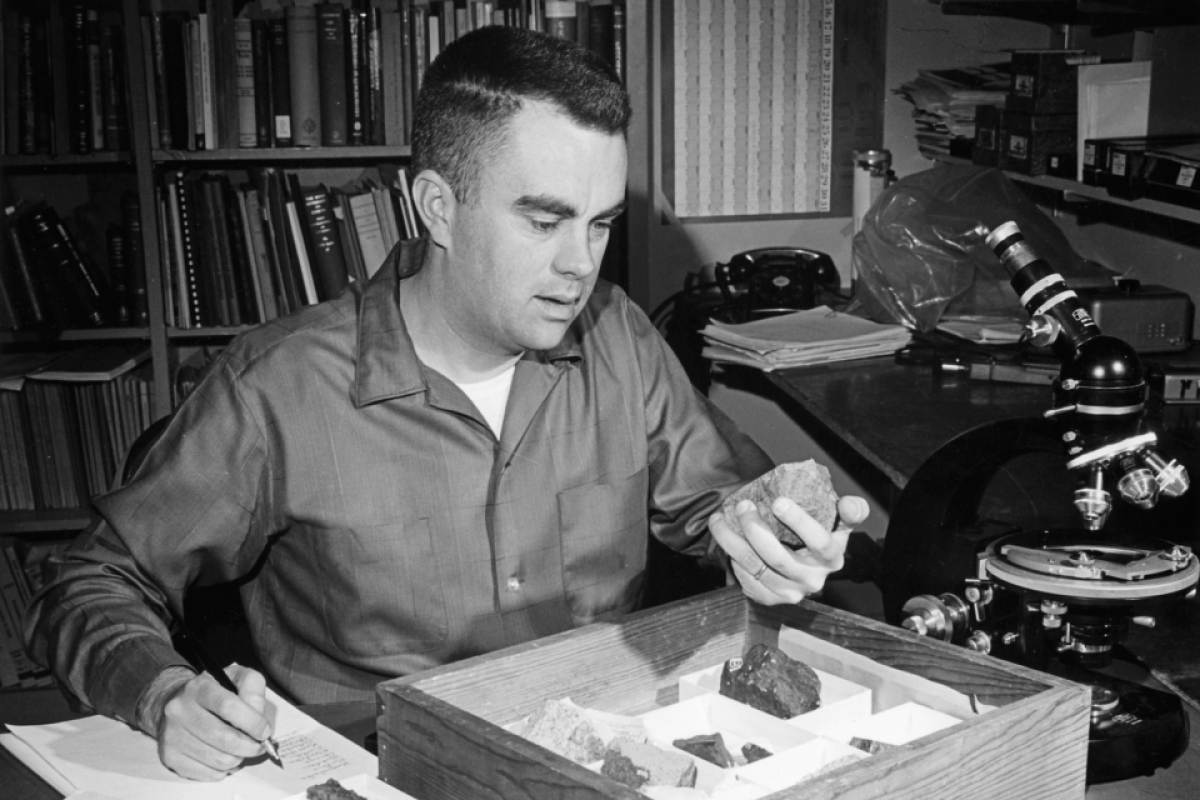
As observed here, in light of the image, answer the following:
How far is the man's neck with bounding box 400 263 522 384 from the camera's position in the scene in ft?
5.07

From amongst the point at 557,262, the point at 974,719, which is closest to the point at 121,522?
the point at 557,262

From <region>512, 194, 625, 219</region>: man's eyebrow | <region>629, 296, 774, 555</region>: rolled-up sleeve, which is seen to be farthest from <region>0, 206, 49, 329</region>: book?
<region>512, 194, 625, 219</region>: man's eyebrow

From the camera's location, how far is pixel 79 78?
9.29 ft

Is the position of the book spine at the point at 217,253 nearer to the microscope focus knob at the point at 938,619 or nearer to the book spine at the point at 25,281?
the book spine at the point at 25,281

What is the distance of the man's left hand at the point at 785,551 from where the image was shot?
1.13 m

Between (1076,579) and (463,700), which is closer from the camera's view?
(463,700)

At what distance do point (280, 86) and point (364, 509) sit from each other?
1.72 metres

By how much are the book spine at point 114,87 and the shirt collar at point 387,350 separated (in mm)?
1540

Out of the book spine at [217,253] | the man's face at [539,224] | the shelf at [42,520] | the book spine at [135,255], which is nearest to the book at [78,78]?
the book spine at [135,255]

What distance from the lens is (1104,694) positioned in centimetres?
114

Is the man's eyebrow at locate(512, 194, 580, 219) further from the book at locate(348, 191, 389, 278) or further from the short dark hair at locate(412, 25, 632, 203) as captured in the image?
the book at locate(348, 191, 389, 278)

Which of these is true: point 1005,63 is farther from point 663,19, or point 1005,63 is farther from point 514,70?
point 514,70

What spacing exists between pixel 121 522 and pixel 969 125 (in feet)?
7.84

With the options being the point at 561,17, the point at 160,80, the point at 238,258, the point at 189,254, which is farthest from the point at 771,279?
the point at 160,80
